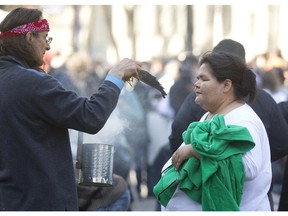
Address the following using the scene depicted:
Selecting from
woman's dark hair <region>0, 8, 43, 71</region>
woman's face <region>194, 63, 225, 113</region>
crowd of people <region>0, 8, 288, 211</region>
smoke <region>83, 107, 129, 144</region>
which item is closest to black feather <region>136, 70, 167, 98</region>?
crowd of people <region>0, 8, 288, 211</region>

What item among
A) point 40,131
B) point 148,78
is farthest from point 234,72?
point 40,131

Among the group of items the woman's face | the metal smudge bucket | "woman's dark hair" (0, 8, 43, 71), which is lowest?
the metal smudge bucket

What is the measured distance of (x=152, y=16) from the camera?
214ft

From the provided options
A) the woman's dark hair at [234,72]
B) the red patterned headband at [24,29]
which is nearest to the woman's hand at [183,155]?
the woman's dark hair at [234,72]

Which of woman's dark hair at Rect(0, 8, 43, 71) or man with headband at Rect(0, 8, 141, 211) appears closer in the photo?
man with headband at Rect(0, 8, 141, 211)

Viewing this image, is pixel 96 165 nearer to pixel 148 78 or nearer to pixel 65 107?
pixel 148 78

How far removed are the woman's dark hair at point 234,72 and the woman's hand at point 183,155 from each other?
0.44m

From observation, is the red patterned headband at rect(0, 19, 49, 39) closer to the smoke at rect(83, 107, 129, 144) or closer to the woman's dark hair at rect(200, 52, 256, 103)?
the woman's dark hair at rect(200, 52, 256, 103)

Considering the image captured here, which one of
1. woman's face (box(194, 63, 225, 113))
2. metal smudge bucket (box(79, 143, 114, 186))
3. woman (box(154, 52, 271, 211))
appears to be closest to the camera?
woman (box(154, 52, 271, 211))

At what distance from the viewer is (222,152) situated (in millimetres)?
5020

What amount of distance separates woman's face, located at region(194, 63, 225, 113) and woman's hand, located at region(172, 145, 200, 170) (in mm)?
293

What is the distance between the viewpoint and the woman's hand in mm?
5133

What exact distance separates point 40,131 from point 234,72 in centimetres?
115

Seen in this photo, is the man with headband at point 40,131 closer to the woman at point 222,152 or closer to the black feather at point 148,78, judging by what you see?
the black feather at point 148,78
